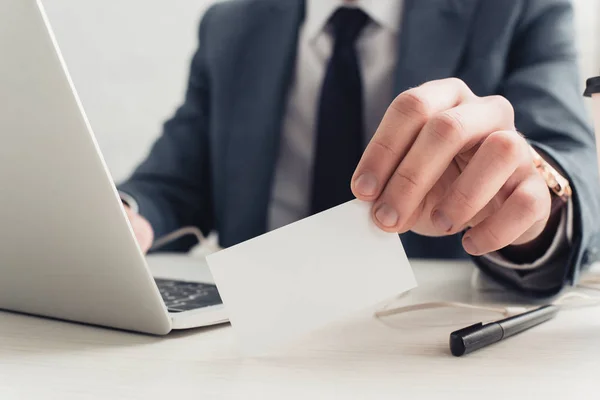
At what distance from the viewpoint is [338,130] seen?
3.49 feet

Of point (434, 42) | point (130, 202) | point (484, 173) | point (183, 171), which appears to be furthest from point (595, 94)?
point (183, 171)

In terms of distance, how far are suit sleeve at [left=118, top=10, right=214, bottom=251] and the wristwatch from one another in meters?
0.70

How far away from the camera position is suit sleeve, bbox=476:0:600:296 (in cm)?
57

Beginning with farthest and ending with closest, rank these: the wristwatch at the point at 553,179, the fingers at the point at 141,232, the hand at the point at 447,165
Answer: the fingers at the point at 141,232
the wristwatch at the point at 553,179
the hand at the point at 447,165

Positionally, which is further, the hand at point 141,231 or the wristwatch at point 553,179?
the hand at point 141,231

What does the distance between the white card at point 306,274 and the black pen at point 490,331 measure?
0.16 ft

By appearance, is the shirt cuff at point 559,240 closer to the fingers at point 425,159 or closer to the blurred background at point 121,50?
the fingers at point 425,159

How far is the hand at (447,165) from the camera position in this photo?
1.36ft

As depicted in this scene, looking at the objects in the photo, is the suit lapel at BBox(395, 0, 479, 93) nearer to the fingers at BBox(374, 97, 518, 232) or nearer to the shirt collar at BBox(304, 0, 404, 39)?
the shirt collar at BBox(304, 0, 404, 39)

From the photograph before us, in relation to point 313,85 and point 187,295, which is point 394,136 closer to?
point 187,295

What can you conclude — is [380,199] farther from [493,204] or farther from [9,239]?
[9,239]

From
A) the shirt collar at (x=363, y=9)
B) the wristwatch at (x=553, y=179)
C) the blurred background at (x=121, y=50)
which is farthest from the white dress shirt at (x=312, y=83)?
the blurred background at (x=121, y=50)

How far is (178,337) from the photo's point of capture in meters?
0.42

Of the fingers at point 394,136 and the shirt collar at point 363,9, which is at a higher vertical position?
the shirt collar at point 363,9
